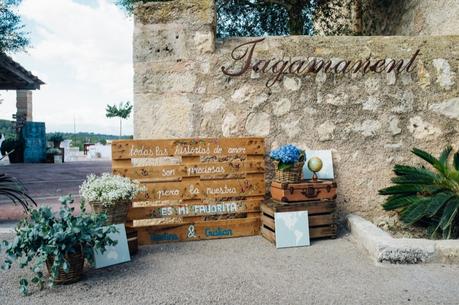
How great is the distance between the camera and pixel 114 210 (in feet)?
11.1

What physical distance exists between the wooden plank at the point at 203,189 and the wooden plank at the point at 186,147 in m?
0.28

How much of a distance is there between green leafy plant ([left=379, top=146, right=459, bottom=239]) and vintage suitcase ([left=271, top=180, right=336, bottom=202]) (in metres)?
0.59

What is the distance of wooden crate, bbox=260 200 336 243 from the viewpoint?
12.6ft

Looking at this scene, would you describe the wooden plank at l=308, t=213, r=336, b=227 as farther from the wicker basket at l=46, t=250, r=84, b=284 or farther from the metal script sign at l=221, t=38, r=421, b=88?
the wicker basket at l=46, t=250, r=84, b=284

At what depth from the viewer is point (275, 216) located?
3777 mm

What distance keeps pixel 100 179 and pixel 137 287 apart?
1.09 m

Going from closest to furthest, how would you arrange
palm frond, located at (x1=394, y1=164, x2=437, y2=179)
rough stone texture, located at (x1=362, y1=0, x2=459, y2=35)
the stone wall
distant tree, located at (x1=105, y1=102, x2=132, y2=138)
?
palm frond, located at (x1=394, y1=164, x2=437, y2=179) < the stone wall < rough stone texture, located at (x1=362, y1=0, x2=459, y2=35) < distant tree, located at (x1=105, y1=102, x2=132, y2=138)

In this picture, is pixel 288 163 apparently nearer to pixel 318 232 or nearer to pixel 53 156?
pixel 318 232

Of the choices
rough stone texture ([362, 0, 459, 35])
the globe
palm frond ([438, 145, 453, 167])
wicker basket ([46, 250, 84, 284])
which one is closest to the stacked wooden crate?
the globe

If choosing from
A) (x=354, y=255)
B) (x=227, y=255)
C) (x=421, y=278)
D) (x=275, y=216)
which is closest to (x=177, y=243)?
(x=227, y=255)

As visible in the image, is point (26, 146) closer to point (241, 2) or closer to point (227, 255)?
point (241, 2)

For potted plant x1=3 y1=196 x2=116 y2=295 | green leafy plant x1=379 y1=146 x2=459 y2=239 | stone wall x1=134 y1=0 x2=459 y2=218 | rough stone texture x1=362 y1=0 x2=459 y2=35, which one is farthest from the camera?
rough stone texture x1=362 y1=0 x2=459 y2=35

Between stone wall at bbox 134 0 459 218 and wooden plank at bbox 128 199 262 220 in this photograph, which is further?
stone wall at bbox 134 0 459 218

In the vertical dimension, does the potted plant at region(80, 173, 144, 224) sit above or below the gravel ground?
above
